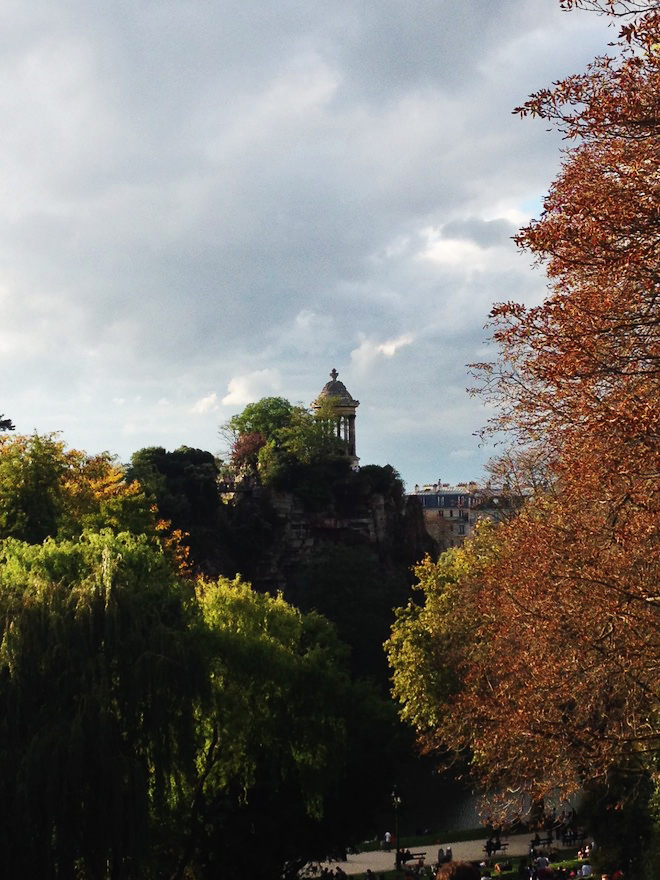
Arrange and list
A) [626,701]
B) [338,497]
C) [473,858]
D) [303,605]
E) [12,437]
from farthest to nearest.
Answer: [338,497], [303,605], [12,437], [473,858], [626,701]

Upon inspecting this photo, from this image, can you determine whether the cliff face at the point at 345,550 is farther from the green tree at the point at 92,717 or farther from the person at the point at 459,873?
the person at the point at 459,873

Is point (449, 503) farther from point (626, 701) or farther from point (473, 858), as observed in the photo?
point (626, 701)

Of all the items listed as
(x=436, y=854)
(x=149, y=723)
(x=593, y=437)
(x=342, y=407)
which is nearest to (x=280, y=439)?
(x=342, y=407)

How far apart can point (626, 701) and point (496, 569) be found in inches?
159

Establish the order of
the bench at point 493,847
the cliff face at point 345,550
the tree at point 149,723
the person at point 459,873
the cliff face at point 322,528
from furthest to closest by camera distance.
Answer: the cliff face at point 322,528 < the cliff face at point 345,550 < the bench at point 493,847 < the tree at point 149,723 < the person at point 459,873

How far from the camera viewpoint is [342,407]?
291ft

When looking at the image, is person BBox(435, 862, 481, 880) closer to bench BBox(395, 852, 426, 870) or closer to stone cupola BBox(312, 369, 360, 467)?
bench BBox(395, 852, 426, 870)

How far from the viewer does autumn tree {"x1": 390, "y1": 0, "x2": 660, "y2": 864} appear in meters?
12.4

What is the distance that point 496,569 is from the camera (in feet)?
60.3

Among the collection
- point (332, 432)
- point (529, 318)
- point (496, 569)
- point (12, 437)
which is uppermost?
point (332, 432)

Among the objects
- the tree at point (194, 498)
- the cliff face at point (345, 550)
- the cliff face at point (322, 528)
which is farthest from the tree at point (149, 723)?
the cliff face at point (322, 528)

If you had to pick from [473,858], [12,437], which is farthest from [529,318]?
[12,437]

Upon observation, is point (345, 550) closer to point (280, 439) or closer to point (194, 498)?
point (194, 498)

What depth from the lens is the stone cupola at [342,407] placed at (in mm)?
87562
